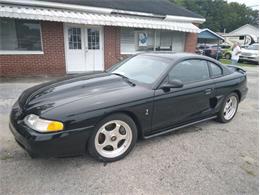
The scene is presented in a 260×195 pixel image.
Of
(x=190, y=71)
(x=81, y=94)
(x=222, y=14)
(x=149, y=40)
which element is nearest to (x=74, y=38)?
(x=149, y=40)

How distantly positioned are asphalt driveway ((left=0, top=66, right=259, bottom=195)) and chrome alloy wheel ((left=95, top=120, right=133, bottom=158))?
0.51ft

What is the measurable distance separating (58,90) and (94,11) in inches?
270

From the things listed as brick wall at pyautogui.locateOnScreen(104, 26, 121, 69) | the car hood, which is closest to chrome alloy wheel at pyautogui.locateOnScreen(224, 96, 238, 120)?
the car hood

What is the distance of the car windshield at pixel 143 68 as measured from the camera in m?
3.16

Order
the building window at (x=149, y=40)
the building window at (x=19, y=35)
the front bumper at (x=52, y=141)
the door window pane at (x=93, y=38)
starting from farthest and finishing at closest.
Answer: the building window at (x=149, y=40), the door window pane at (x=93, y=38), the building window at (x=19, y=35), the front bumper at (x=52, y=141)

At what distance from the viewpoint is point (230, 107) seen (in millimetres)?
4219

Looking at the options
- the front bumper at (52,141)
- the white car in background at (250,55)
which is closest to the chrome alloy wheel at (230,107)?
the front bumper at (52,141)

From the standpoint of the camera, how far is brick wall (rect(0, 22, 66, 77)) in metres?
7.90

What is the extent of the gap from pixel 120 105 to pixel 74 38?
714 cm

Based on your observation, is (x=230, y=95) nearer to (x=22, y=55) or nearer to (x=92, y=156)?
(x=92, y=156)

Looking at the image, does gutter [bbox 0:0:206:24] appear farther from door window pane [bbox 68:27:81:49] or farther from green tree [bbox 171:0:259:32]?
green tree [bbox 171:0:259:32]

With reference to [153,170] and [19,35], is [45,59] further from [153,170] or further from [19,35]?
[153,170]

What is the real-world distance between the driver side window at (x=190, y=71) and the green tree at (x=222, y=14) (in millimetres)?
58783

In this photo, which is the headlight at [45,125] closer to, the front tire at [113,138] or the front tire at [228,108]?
the front tire at [113,138]
